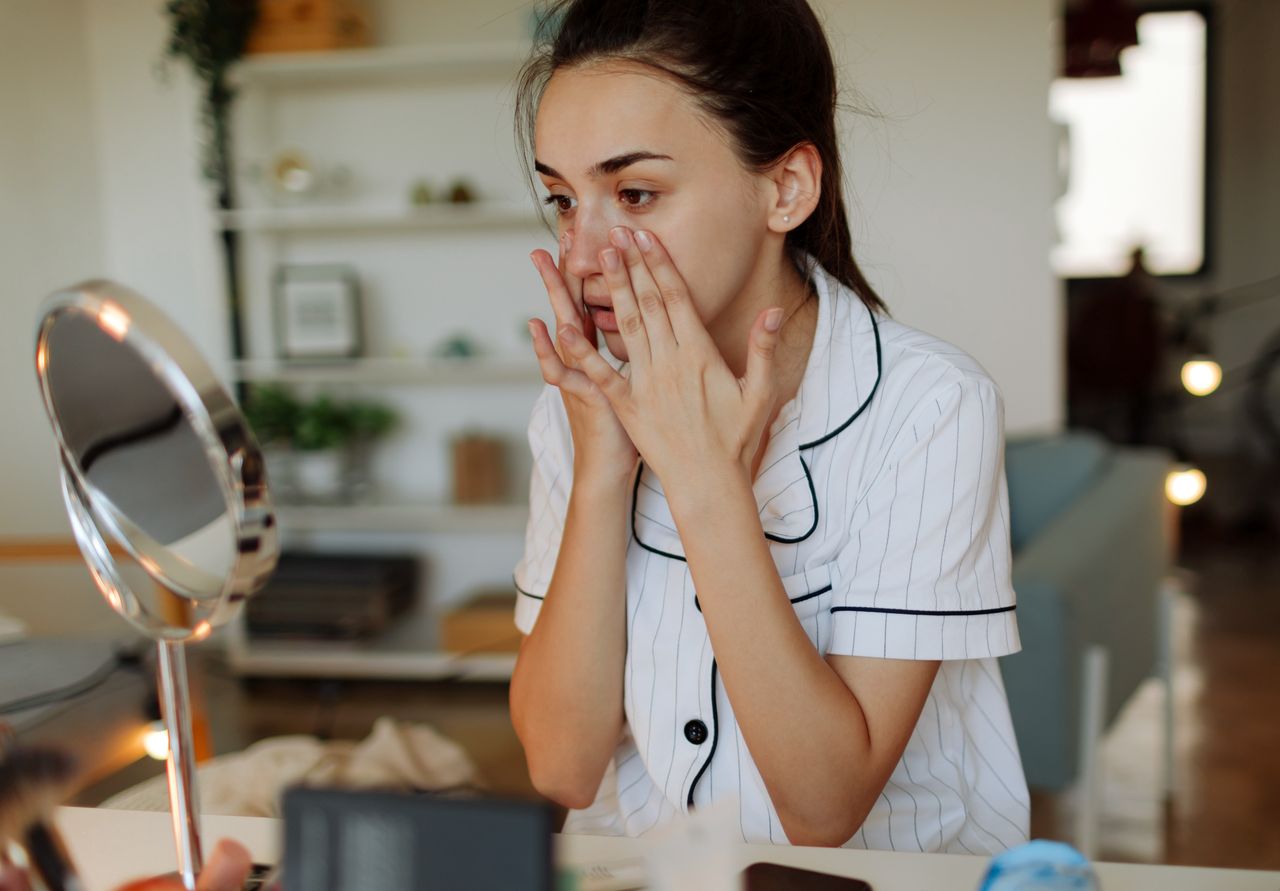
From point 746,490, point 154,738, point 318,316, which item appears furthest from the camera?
point 318,316

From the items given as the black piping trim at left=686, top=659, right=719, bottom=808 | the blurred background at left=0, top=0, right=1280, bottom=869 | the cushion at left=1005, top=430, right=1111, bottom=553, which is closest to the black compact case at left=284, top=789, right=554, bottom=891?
the black piping trim at left=686, top=659, right=719, bottom=808

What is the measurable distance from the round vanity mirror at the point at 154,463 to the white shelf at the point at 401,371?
2.85m

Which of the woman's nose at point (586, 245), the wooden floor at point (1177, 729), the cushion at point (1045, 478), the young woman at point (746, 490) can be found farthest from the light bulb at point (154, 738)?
the cushion at point (1045, 478)

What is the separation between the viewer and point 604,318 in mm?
979

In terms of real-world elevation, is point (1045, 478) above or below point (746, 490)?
below

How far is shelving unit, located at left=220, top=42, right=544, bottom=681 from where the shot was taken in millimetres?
3439

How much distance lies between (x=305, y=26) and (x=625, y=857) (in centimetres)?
319

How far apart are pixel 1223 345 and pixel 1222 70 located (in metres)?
1.51

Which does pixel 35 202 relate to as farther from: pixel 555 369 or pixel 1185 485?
pixel 1185 485

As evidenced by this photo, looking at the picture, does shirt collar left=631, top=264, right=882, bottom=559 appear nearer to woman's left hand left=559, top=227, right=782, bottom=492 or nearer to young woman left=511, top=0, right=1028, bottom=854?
young woman left=511, top=0, right=1028, bottom=854

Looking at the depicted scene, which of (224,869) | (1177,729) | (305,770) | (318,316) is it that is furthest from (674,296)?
(318,316)

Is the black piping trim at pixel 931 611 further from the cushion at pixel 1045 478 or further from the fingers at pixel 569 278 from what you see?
the cushion at pixel 1045 478

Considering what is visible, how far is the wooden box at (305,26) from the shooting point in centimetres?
338

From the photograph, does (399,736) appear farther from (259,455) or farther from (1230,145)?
(1230,145)
